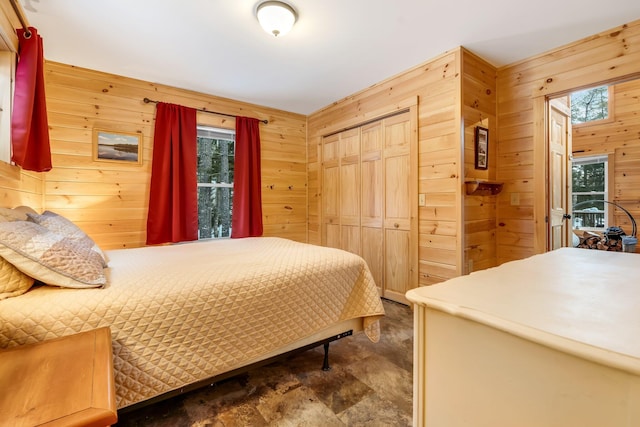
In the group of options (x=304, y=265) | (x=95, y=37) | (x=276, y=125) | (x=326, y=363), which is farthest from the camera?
(x=276, y=125)

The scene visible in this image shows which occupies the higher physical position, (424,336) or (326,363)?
(424,336)

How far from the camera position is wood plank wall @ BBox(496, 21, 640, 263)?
2.28 m

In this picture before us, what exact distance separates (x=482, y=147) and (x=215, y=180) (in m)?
3.08

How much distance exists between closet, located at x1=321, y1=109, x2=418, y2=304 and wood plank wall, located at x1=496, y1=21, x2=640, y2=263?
2.96 feet

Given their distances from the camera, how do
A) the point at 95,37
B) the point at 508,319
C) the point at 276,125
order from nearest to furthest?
the point at 508,319
the point at 95,37
the point at 276,125

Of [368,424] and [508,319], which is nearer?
[508,319]

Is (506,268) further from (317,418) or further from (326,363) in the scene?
(326,363)

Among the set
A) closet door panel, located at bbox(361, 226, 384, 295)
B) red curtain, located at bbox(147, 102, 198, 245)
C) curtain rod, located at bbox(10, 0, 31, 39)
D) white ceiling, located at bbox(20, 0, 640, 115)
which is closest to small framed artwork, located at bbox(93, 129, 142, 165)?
red curtain, located at bbox(147, 102, 198, 245)

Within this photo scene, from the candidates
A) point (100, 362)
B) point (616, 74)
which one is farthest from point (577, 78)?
point (100, 362)

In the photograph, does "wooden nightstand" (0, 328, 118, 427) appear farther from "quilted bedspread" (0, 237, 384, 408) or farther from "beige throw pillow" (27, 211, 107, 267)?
"beige throw pillow" (27, 211, 107, 267)

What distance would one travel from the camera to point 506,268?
3.43 ft

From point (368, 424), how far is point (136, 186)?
3181 mm

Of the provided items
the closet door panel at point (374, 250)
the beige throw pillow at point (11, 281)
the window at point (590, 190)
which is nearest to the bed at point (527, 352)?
the beige throw pillow at point (11, 281)

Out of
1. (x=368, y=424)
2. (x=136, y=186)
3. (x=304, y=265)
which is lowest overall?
(x=368, y=424)
